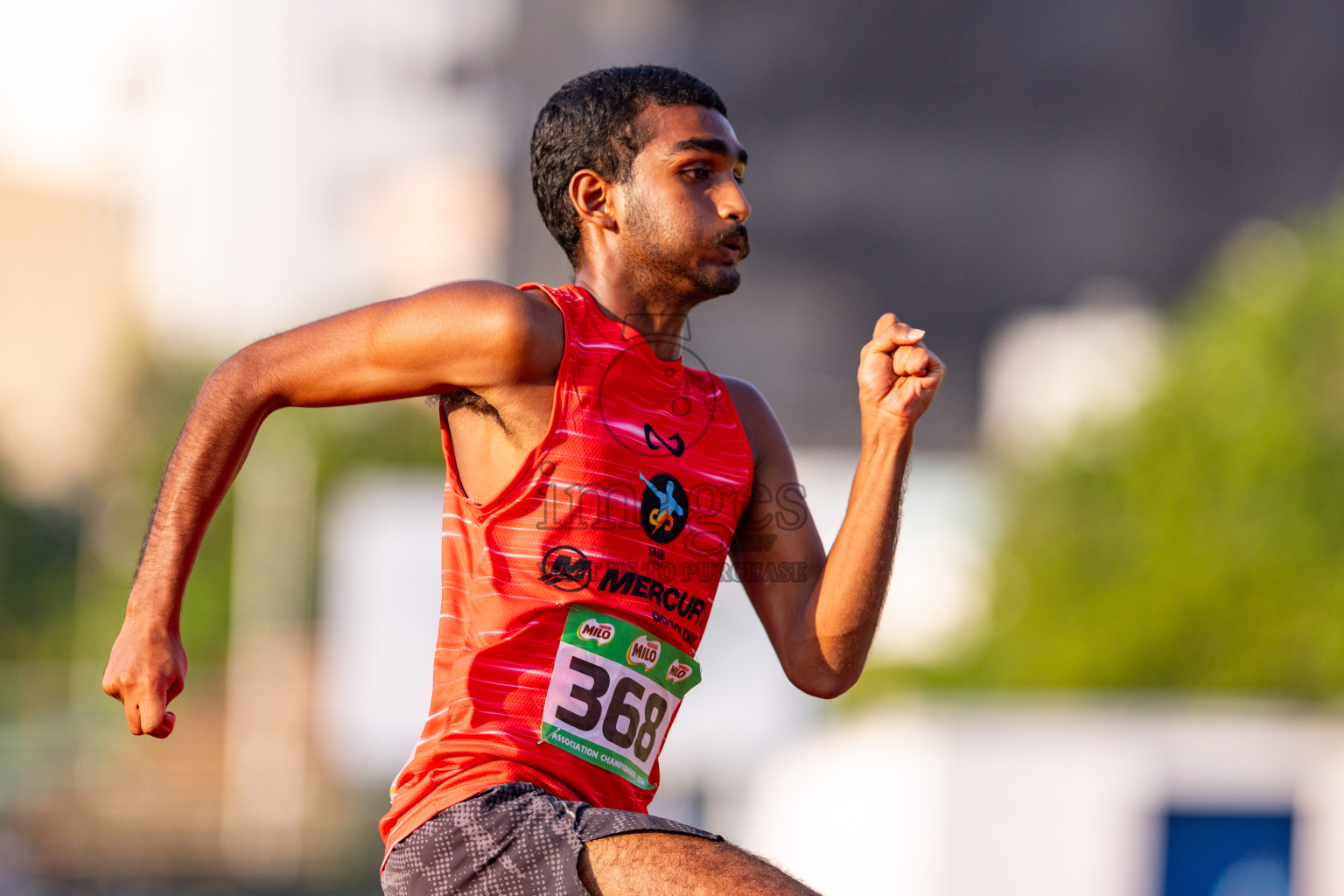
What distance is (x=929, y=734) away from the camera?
40.3 ft

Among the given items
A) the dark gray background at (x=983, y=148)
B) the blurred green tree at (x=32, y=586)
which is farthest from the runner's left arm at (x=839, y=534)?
the blurred green tree at (x=32, y=586)

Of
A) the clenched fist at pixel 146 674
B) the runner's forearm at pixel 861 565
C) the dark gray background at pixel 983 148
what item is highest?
the dark gray background at pixel 983 148

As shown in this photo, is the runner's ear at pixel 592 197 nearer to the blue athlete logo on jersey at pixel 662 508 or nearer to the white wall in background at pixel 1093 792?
the blue athlete logo on jersey at pixel 662 508

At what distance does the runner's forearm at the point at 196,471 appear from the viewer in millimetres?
3182

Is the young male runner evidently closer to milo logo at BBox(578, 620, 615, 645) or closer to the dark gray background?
milo logo at BBox(578, 620, 615, 645)

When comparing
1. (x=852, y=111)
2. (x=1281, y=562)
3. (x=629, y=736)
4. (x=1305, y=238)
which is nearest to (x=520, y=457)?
(x=629, y=736)

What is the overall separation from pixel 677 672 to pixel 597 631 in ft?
0.85

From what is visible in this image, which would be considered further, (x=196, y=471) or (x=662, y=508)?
(x=662, y=508)

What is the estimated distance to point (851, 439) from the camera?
1606 inches

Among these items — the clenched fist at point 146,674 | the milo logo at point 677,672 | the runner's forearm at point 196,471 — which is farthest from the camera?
the milo logo at point 677,672

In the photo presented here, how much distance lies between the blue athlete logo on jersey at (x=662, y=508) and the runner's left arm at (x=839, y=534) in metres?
0.37

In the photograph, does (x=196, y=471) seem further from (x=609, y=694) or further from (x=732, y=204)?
(x=732, y=204)

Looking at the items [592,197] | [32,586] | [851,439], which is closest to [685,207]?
[592,197]

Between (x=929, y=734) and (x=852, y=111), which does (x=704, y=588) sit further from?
(x=852, y=111)
